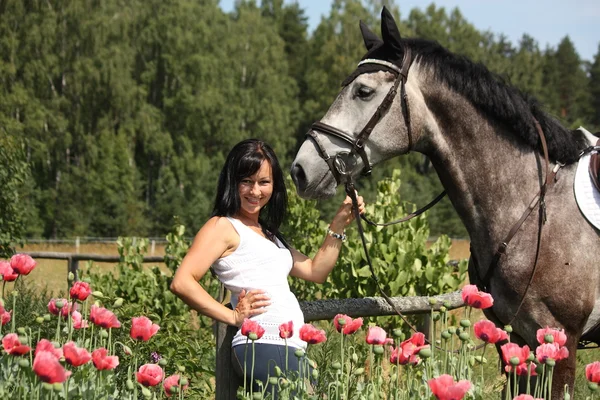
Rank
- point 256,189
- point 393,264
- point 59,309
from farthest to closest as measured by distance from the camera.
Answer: point 393,264 < point 256,189 < point 59,309

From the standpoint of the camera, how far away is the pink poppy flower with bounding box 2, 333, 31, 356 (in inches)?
88.4

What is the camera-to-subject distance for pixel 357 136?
11.5ft

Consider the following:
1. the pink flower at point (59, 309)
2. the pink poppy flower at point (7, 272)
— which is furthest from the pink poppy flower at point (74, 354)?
the pink poppy flower at point (7, 272)

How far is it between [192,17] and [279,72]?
7.32 m

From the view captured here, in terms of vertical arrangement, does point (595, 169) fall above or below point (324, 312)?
above

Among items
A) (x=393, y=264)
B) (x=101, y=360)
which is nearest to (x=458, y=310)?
(x=393, y=264)

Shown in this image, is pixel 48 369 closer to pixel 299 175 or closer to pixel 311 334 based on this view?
pixel 311 334

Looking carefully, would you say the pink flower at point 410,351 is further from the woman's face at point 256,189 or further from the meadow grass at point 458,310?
the meadow grass at point 458,310

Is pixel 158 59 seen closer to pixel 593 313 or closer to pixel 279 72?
pixel 279 72

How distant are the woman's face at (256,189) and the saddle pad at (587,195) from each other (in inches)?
55.7

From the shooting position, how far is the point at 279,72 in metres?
40.4

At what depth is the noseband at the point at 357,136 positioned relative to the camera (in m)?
3.44

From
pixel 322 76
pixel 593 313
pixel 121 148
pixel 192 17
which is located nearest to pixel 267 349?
pixel 593 313

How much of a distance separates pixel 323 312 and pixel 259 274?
721mm
